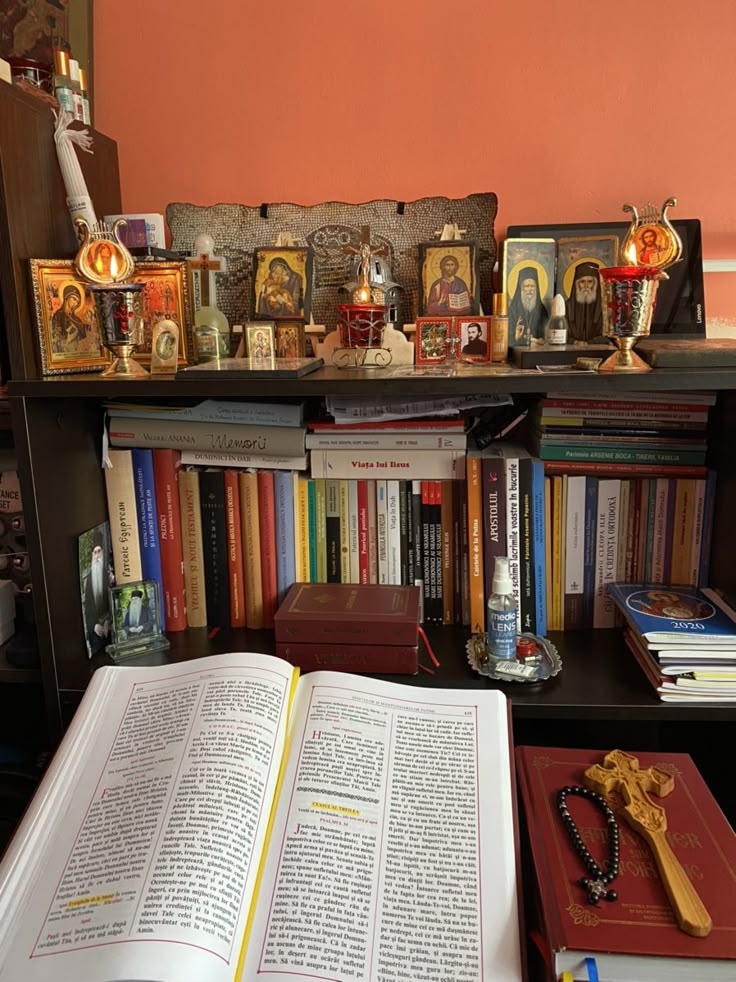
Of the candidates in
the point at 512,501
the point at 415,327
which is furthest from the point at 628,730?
the point at 415,327

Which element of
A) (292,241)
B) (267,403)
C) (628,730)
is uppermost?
(292,241)

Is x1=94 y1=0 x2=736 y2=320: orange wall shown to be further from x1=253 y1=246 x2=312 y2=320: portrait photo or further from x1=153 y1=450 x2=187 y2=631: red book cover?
→ x1=153 y1=450 x2=187 y2=631: red book cover

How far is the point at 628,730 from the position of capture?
112cm

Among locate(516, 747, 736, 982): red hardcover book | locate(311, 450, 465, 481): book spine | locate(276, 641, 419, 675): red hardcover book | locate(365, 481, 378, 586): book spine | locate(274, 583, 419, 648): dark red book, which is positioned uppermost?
locate(311, 450, 465, 481): book spine

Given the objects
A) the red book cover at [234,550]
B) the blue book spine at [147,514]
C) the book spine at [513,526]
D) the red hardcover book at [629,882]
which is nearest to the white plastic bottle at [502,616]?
the book spine at [513,526]

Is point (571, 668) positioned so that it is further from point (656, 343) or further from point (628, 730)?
point (656, 343)

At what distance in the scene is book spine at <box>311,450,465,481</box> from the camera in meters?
1.00

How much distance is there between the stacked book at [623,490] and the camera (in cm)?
98

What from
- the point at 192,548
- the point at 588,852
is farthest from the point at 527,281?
the point at 588,852

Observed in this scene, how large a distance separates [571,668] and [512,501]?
0.75 ft

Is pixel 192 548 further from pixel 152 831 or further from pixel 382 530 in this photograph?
pixel 152 831

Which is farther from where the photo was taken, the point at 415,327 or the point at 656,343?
the point at 415,327

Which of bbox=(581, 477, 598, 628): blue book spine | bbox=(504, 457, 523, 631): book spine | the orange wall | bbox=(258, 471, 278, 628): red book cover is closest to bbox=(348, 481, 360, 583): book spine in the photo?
bbox=(258, 471, 278, 628): red book cover

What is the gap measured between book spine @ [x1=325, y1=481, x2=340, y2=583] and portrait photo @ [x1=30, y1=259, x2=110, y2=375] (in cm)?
36
